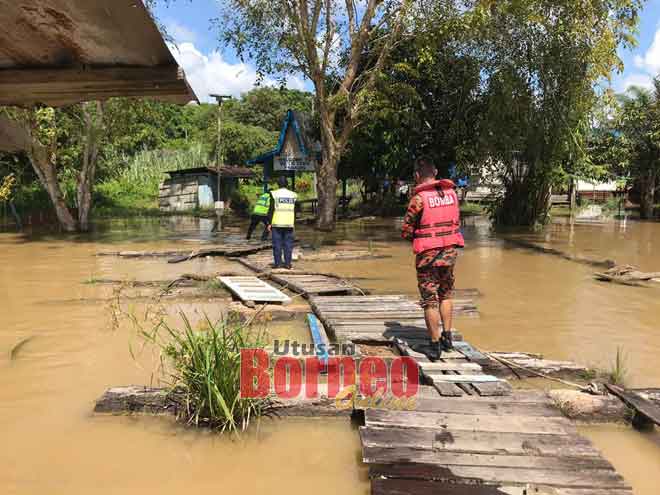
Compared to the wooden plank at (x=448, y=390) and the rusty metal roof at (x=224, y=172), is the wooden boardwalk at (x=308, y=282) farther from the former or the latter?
the rusty metal roof at (x=224, y=172)

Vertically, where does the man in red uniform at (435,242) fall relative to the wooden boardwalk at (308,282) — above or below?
above

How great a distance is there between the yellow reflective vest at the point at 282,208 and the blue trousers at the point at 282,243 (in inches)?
6.3

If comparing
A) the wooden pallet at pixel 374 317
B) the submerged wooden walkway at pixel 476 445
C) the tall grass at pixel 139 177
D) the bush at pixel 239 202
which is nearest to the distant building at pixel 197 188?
the bush at pixel 239 202

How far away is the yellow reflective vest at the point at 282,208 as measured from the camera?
8844mm

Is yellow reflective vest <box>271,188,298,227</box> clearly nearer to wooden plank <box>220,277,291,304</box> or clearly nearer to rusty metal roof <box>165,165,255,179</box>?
wooden plank <box>220,277,291,304</box>

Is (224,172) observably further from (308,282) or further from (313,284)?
(313,284)

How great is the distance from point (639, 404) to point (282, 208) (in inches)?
244

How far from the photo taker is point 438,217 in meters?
4.50

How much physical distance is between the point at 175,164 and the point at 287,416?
35253 millimetres

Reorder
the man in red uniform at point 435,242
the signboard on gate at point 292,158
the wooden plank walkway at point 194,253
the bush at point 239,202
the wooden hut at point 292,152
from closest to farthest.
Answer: the man in red uniform at point 435,242 → the wooden plank walkway at point 194,253 → the wooden hut at point 292,152 → the signboard on gate at point 292,158 → the bush at point 239,202

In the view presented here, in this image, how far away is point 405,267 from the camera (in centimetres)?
1082

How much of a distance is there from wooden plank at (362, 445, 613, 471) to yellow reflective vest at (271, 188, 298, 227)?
6171 mm

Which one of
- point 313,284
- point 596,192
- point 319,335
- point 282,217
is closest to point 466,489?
point 319,335

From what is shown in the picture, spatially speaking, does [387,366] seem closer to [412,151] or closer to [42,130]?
[42,130]
